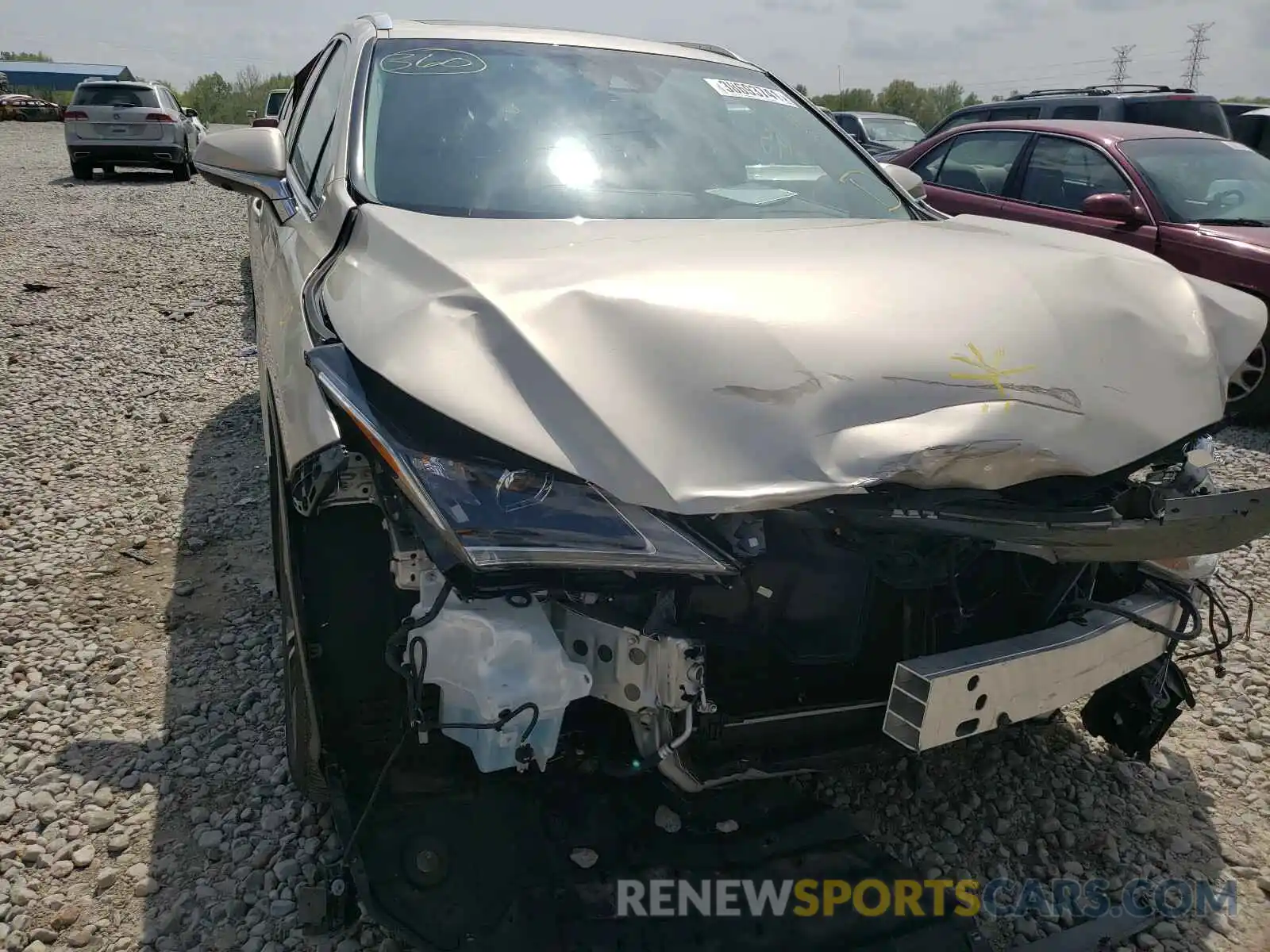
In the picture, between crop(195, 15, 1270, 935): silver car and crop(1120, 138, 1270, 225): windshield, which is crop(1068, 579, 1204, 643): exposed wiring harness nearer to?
crop(195, 15, 1270, 935): silver car

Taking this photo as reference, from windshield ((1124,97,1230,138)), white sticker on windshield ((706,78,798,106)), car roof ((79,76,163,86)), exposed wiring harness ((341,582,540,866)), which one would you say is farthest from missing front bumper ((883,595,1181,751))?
car roof ((79,76,163,86))

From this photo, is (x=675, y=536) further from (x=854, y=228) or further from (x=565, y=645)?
(x=854, y=228)

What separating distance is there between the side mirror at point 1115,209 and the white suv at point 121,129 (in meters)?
13.2

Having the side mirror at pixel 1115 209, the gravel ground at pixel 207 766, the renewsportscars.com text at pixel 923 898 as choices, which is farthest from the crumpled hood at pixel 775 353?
the side mirror at pixel 1115 209

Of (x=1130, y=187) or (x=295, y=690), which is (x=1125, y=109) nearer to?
(x=1130, y=187)

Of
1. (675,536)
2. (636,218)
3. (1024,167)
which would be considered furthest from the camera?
(1024,167)

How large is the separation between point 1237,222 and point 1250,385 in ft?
14.2

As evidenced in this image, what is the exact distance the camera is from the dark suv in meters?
8.30

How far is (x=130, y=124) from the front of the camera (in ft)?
49.0

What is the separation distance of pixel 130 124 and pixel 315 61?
1334 centimetres

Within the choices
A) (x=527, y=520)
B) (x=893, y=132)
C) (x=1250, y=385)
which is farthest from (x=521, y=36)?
(x=893, y=132)

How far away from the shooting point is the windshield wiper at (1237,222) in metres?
5.61

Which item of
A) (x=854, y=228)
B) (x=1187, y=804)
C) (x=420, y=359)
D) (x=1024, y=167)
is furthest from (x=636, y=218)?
(x=1024, y=167)

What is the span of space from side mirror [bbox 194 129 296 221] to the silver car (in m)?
0.37
